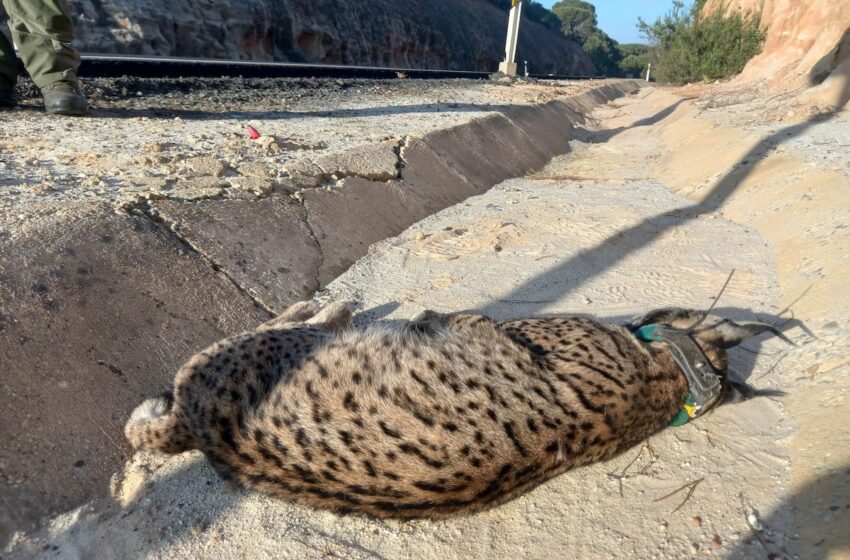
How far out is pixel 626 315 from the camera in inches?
166

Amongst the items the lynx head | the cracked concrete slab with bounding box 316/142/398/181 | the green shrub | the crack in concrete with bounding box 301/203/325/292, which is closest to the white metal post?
the green shrub

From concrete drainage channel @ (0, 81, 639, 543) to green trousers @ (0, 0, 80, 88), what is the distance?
334cm

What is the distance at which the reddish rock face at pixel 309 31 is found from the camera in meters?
16.9

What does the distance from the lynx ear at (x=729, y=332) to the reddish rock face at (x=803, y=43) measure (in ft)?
35.8

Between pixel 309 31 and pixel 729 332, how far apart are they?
27.2 meters

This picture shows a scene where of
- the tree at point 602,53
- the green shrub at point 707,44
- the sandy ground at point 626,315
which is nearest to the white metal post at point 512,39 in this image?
the green shrub at point 707,44

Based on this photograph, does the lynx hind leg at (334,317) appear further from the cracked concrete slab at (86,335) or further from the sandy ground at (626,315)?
the cracked concrete slab at (86,335)

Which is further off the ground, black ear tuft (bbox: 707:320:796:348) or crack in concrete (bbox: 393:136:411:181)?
crack in concrete (bbox: 393:136:411:181)

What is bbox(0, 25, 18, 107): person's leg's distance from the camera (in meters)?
6.21

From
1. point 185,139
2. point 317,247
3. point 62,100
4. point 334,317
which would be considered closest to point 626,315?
point 334,317

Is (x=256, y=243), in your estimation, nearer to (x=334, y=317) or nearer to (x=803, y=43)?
(x=334, y=317)

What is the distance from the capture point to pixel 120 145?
210 inches

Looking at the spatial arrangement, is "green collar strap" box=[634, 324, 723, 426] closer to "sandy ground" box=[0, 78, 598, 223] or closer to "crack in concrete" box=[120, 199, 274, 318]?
Result: "crack in concrete" box=[120, 199, 274, 318]

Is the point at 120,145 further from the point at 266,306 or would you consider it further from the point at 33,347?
the point at 33,347
